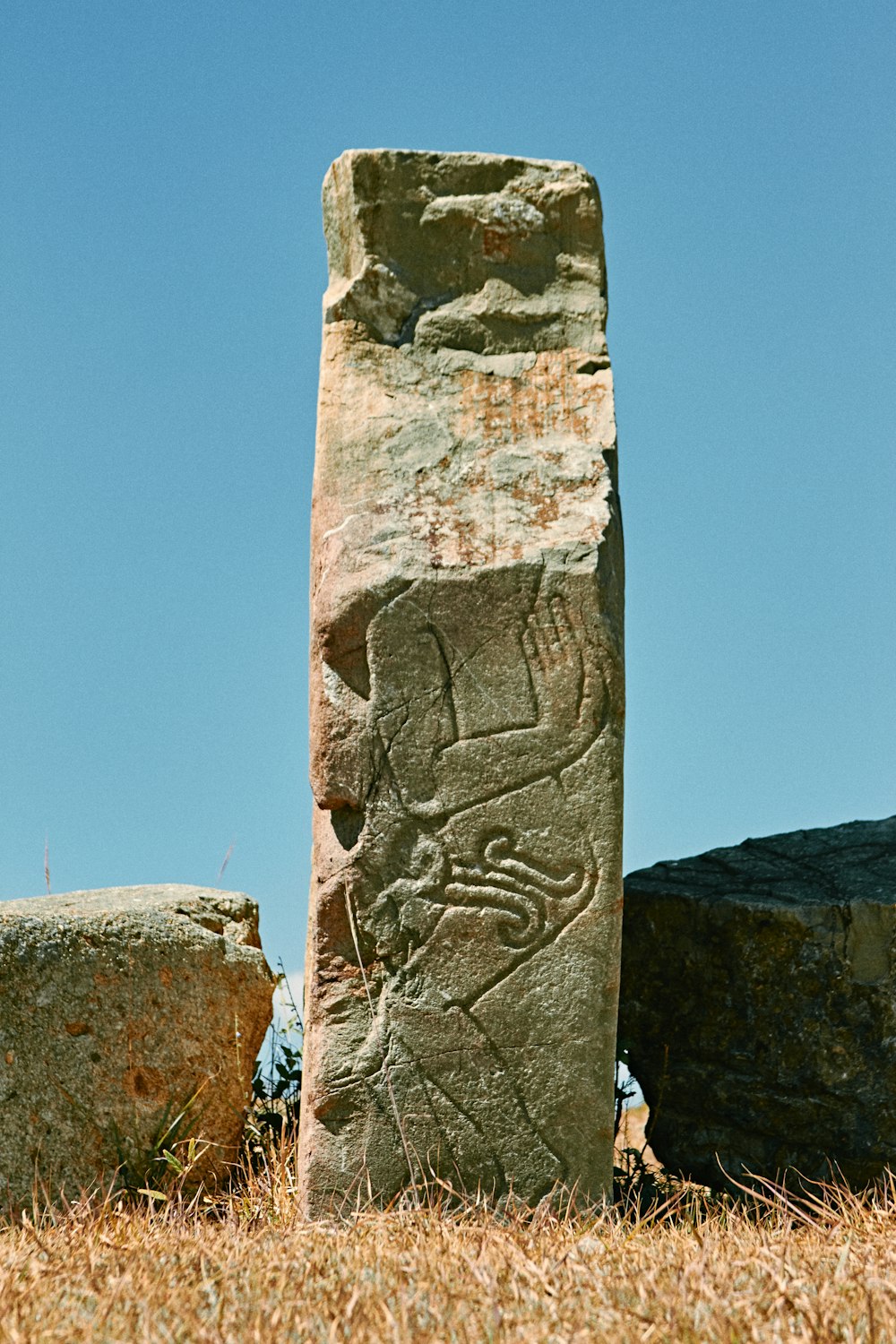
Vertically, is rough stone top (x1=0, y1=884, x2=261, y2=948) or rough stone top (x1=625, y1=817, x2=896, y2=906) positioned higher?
rough stone top (x1=625, y1=817, x2=896, y2=906)

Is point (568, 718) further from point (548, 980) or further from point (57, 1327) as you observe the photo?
point (57, 1327)

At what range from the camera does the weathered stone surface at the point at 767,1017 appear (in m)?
4.53

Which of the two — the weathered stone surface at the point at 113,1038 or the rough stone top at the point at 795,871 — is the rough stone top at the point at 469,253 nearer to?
the rough stone top at the point at 795,871

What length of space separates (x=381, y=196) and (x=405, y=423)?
0.76m

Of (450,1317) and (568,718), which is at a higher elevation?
(568,718)

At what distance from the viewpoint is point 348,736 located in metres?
4.13

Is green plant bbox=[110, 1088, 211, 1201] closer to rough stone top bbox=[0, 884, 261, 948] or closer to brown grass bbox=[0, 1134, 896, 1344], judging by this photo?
brown grass bbox=[0, 1134, 896, 1344]

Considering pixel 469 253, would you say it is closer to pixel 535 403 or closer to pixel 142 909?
pixel 535 403

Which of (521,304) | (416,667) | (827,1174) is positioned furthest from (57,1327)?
(521,304)

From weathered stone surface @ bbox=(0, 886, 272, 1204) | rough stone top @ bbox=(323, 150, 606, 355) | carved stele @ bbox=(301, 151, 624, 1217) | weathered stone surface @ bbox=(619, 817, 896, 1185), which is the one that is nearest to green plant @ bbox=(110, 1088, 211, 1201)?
weathered stone surface @ bbox=(0, 886, 272, 1204)

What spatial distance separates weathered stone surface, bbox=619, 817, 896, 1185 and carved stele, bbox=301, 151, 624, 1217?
0.73 meters

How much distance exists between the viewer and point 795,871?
504 cm

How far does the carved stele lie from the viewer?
4.03 meters

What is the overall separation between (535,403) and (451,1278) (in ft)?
8.23
